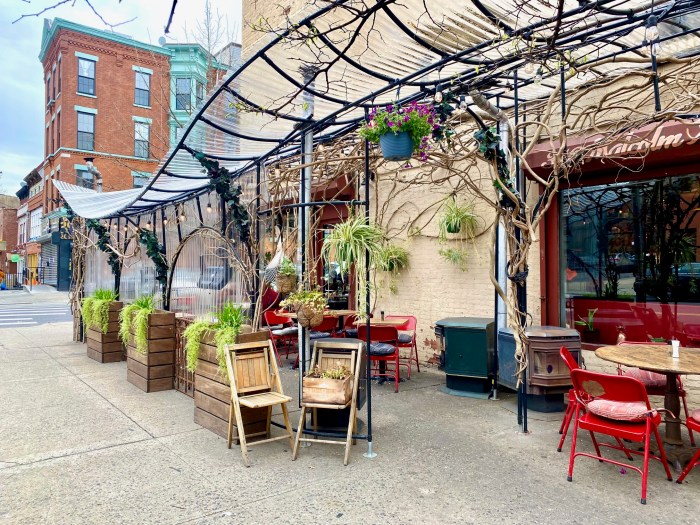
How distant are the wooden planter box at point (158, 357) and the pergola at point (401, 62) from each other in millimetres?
1524

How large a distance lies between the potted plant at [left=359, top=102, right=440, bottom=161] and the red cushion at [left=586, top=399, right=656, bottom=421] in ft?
8.69

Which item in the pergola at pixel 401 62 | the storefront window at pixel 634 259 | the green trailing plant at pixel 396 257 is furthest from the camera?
the green trailing plant at pixel 396 257

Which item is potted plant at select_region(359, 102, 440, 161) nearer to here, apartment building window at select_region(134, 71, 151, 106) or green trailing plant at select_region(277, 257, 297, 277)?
green trailing plant at select_region(277, 257, 297, 277)

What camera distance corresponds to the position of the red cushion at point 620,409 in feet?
11.6

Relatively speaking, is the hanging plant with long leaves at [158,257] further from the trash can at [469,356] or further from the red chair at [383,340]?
the trash can at [469,356]

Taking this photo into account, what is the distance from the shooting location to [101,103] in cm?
2744

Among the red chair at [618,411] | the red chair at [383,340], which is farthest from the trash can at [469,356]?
the red chair at [618,411]

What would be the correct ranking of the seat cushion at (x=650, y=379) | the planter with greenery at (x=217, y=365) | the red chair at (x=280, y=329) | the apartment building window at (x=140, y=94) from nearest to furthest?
the planter with greenery at (x=217, y=365) < the seat cushion at (x=650, y=379) < the red chair at (x=280, y=329) < the apartment building window at (x=140, y=94)

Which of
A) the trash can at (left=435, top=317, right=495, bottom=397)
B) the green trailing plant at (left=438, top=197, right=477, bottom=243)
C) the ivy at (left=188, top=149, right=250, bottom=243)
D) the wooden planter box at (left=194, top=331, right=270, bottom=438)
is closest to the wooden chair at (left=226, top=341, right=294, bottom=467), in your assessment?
Answer: the wooden planter box at (left=194, top=331, right=270, bottom=438)

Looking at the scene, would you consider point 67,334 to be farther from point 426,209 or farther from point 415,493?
point 415,493

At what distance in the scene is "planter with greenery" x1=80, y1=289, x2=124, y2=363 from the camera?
27.5ft

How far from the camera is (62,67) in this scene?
2645cm

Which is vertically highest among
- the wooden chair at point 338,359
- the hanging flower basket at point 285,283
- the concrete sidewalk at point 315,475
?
the hanging flower basket at point 285,283

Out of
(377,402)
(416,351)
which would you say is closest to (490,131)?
(377,402)
